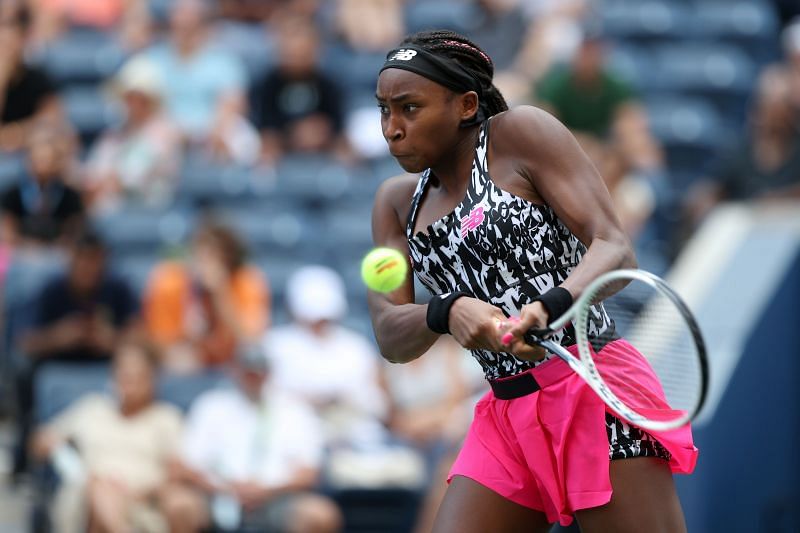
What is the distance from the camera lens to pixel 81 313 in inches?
323

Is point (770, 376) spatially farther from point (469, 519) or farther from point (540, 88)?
point (469, 519)

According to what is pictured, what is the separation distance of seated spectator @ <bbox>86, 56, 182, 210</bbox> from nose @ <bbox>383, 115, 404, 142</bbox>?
5964 millimetres

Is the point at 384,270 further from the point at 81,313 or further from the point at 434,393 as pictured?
the point at 81,313

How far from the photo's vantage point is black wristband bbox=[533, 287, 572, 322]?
3.54m

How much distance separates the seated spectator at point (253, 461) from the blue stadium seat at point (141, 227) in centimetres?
175

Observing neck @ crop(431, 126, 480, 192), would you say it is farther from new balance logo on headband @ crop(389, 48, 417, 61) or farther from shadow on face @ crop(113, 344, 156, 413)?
shadow on face @ crop(113, 344, 156, 413)

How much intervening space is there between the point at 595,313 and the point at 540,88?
6389mm

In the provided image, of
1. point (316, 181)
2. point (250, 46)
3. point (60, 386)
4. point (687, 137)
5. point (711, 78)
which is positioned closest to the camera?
point (60, 386)

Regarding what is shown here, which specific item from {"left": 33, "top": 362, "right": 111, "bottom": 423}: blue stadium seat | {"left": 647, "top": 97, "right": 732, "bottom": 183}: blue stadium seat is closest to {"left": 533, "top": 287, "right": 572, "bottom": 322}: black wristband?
{"left": 33, "top": 362, "right": 111, "bottom": 423}: blue stadium seat

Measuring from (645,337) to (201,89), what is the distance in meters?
6.39

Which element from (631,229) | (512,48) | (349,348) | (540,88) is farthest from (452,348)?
(512,48)

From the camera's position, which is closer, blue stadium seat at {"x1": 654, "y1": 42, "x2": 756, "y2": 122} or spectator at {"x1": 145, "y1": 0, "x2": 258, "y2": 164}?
spectator at {"x1": 145, "y1": 0, "x2": 258, "y2": 164}

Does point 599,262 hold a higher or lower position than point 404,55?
lower

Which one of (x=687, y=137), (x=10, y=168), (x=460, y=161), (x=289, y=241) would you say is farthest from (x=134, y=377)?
(x=687, y=137)
